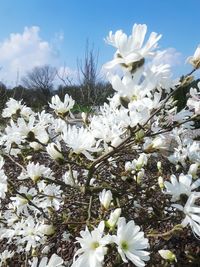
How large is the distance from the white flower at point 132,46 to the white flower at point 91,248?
435 millimetres

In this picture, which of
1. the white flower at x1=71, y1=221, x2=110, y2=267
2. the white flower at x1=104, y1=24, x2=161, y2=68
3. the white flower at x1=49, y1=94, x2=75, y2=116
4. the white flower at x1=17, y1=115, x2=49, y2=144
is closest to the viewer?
the white flower at x1=104, y1=24, x2=161, y2=68

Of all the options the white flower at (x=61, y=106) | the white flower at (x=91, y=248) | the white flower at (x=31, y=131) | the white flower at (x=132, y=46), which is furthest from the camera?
the white flower at (x=61, y=106)

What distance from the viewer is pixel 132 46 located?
3.48ft

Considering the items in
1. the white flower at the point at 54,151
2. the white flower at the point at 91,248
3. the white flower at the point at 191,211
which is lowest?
the white flower at the point at 91,248

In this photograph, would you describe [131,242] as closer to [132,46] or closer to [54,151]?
[54,151]

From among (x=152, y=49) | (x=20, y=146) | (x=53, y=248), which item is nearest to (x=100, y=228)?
(x=152, y=49)

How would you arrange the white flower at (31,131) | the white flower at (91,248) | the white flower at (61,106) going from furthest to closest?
the white flower at (61,106), the white flower at (31,131), the white flower at (91,248)

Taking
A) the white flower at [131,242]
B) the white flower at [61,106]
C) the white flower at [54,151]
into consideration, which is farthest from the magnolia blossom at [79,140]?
the white flower at [61,106]

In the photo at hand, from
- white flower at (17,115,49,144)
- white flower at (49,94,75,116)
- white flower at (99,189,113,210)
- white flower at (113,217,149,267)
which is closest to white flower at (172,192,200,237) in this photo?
white flower at (113,217,149,267)

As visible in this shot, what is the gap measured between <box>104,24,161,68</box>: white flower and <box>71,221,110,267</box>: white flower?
1.43 ft

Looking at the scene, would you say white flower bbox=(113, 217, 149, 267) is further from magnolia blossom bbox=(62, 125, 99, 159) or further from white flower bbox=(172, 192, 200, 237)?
magnolia blossom bbox=(62, 125, 99, 159)

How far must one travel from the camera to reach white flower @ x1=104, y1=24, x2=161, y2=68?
104 cm

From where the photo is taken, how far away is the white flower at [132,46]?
41.1 inches

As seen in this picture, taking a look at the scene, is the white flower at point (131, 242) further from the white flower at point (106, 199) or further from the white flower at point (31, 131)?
the white flower at point (31, 131)
